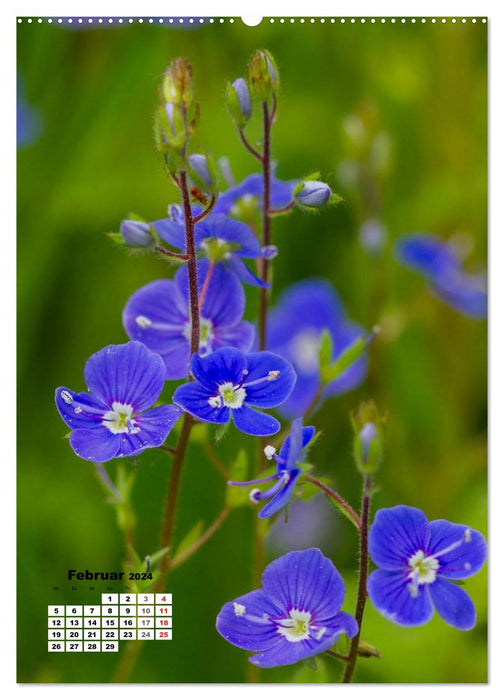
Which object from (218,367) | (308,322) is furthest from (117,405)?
(308,322)

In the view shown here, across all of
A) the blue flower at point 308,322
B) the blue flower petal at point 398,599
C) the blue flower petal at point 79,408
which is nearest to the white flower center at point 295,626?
the blue flower petal at point 398,599

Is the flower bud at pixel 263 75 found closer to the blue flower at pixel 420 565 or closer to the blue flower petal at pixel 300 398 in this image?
the blue flower at pixel 420 565

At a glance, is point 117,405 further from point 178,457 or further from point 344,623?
point 344,623

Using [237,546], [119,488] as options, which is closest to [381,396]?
[237,546]

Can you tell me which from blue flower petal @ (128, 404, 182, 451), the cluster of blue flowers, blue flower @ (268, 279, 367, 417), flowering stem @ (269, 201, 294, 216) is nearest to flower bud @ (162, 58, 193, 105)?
the cluster of blue flowers
